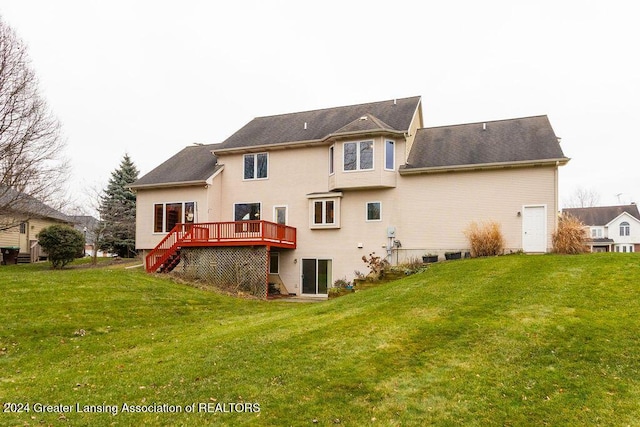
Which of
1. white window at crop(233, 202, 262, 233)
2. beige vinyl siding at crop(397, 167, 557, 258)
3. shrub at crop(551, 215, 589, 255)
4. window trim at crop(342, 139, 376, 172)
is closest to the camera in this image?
shrub at crop(551, 215, 589, 255)

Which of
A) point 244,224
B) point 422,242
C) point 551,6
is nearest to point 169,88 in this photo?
point 244,224

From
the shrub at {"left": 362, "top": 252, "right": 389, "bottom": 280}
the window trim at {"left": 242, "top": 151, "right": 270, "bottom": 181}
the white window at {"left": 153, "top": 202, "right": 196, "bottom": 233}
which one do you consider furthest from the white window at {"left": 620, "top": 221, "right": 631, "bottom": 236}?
the white window at {"left": 153, "top": 202, "right": 196, "bottom": 233}

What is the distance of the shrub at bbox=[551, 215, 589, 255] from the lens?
1584 cm

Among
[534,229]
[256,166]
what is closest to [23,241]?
[256,166]

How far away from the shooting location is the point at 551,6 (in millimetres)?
16234

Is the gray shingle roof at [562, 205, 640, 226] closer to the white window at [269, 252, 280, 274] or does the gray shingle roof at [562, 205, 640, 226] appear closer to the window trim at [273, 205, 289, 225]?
the window trim at [273, 205, 289, 225]

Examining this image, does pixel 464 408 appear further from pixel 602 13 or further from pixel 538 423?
pixel 602 13

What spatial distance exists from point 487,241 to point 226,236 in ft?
38.5

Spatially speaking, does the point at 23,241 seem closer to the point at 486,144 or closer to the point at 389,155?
the point at 389,155

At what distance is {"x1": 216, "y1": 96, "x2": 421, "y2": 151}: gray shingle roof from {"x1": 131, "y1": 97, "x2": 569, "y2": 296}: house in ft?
0.37

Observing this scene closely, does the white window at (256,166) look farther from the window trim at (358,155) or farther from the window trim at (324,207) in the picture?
the window trim at (358,155)

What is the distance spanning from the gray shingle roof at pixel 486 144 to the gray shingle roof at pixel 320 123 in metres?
1.74

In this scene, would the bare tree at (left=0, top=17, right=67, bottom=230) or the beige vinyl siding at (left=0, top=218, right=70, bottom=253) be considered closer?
the bare tree at (left=0, top=17, right=67, bottom=230)

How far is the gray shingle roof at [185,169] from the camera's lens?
73.7 ft
